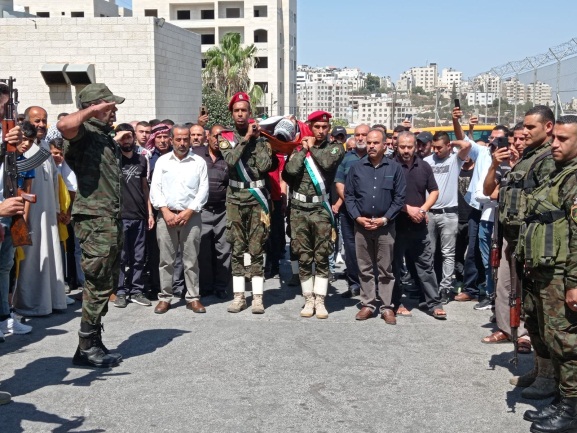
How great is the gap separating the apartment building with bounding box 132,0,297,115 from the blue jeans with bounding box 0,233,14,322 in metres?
52.5

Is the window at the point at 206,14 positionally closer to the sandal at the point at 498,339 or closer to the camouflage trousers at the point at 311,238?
the camouflage trousers at the point at 311,238

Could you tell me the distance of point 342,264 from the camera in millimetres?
11039

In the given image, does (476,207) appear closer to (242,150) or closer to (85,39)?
(242,150)

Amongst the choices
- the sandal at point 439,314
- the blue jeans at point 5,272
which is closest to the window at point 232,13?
the sandal at point 439,314

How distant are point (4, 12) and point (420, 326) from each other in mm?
21275

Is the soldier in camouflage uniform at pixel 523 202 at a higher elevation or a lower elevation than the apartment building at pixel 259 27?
lower

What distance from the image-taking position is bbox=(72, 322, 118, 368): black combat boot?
593 centimetres

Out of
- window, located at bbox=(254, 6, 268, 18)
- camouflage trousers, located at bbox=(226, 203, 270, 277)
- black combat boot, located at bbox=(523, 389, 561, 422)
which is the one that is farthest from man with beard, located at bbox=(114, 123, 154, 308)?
window, located at bbox=(254, 6, 268, 18)

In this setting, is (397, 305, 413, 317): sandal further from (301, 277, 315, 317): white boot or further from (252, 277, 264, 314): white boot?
(252, 277, 264, 314): white boot

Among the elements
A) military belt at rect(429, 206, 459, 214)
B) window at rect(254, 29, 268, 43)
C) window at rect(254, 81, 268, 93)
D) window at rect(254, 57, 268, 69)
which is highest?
window at rect(254, 29, 268, 43)

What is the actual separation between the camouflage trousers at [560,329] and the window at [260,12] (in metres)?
61.4

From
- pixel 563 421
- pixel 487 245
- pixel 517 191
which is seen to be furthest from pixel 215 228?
pixel 563 421

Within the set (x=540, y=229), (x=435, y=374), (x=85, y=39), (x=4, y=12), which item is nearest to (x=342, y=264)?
(x=435, y=374)

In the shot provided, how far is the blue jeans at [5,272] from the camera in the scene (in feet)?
22.4
